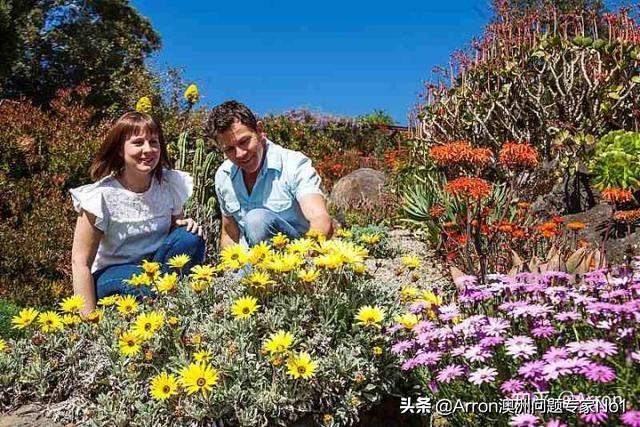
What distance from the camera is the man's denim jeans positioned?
3.95 meters

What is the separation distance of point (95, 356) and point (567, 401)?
1840 mm

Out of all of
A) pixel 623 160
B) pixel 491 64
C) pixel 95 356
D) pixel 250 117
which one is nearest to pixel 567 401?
pixel 95 356

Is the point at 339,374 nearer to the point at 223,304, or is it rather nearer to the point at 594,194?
the point at 223,304

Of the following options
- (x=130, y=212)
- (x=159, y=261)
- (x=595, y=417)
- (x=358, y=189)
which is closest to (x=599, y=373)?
(x=595, y=417)

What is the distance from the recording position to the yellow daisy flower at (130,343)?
2.54 meters

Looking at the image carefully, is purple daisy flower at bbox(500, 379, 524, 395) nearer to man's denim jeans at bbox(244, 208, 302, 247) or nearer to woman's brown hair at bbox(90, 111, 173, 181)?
man's denim jeans at bbox(244, 208, 302, 247)

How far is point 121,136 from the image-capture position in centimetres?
391

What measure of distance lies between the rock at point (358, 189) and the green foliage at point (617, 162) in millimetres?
4903

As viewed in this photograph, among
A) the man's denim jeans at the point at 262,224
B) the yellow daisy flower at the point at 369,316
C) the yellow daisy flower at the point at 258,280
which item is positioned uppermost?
the man's denim jeans at the point at 262,224

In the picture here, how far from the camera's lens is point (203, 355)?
250 centimetres

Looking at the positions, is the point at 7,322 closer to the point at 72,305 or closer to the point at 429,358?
the point at 72,305

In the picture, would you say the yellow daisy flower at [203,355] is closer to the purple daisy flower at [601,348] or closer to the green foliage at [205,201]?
the purple daisy flower at [601,348]

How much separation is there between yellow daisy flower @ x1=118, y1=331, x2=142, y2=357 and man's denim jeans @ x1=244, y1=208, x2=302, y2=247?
55.1 inches

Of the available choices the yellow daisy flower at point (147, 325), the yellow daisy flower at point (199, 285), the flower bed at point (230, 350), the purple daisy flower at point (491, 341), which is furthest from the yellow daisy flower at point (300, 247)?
the purple daisy flower at point (491, 341)
